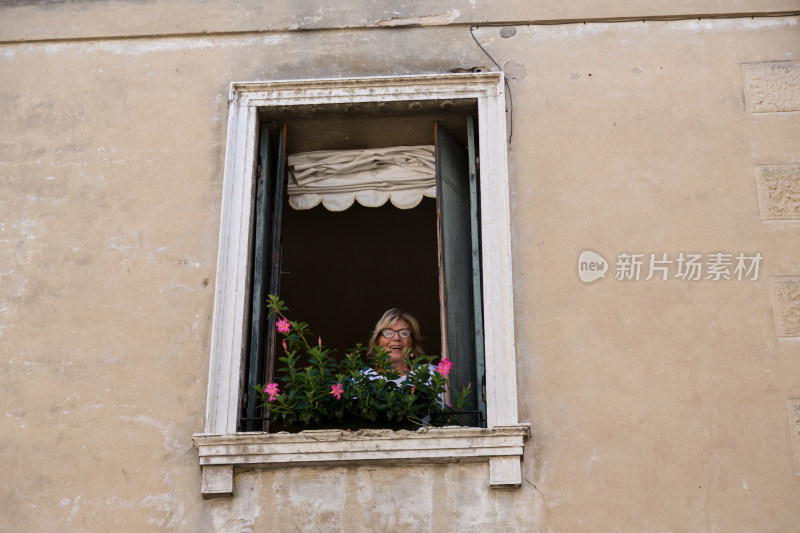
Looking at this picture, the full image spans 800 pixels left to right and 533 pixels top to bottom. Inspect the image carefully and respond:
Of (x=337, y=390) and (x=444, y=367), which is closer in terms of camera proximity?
(x=337, y=390)

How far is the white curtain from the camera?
6754 millimetres

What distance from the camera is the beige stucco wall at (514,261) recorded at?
5211 mm

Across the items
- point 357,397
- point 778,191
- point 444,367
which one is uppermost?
point 778,191

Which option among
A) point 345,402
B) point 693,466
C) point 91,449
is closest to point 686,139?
point 693,466

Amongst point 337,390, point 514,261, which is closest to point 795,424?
point 514,261

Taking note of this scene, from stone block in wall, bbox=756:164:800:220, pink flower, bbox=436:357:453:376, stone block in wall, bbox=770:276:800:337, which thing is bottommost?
pink flower, bbox=436:357:453:376

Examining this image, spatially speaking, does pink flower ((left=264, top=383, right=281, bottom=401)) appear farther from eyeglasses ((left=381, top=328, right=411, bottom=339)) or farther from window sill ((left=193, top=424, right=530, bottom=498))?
eyeglasses ((left=381, top=328, right=411, bottom=339))

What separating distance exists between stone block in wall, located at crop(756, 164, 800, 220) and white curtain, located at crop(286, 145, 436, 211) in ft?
6.20

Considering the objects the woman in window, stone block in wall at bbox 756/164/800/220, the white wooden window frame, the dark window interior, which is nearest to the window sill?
the white wooden window frame

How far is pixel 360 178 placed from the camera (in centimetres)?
680

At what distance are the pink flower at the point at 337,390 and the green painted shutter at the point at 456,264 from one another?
1.99 ft

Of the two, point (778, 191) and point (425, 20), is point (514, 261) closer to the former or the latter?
point (778, 191)

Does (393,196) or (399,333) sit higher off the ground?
(393,196)

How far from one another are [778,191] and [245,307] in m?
2.81
